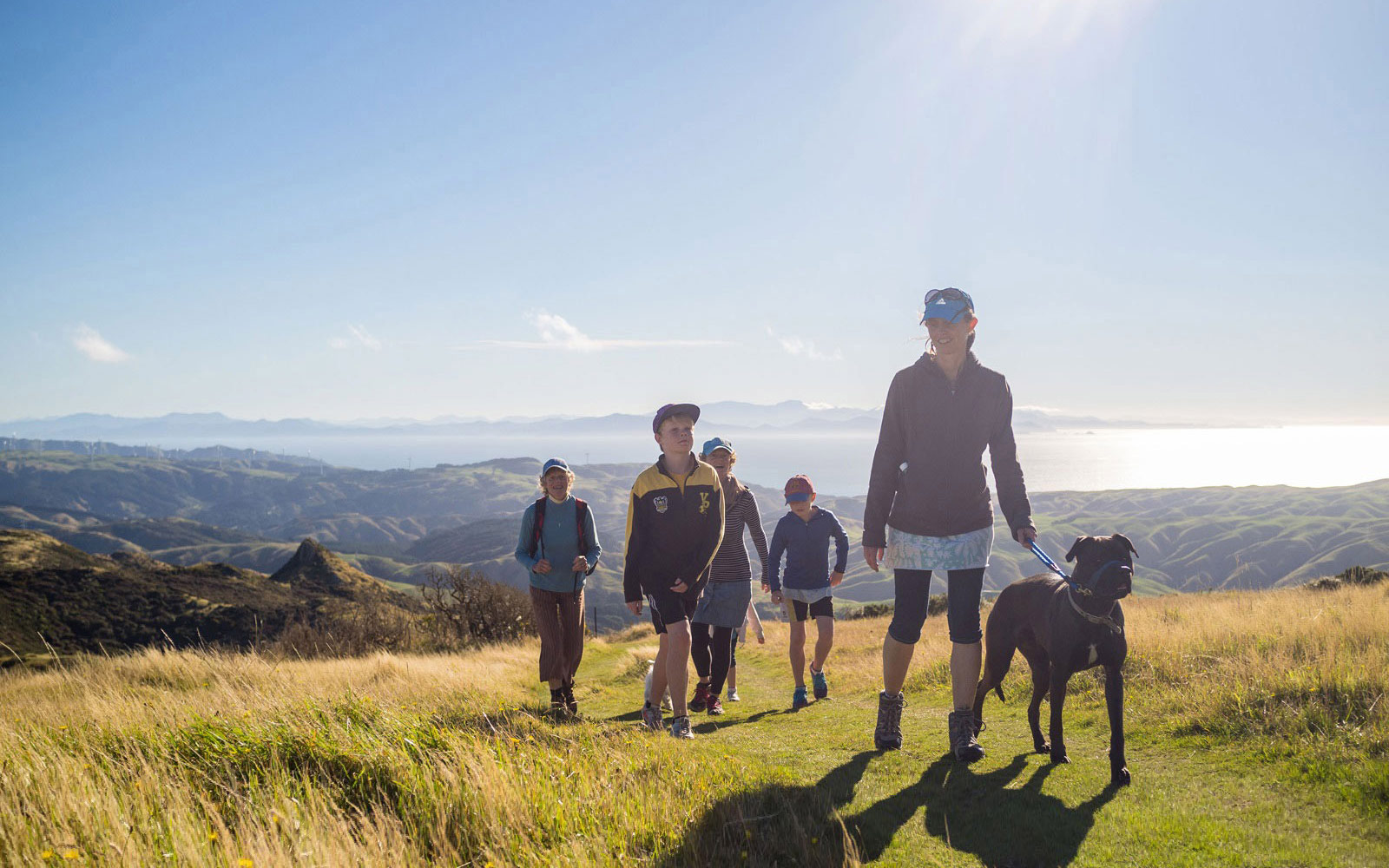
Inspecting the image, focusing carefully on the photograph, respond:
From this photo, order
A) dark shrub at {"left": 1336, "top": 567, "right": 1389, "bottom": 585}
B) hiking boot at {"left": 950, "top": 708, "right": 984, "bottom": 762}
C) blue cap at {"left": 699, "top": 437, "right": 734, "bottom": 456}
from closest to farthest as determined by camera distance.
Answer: hiking boot at {"left": 950, "top": 708, "right": 984, "bottom": 762} < blue cap at {"left": 699, "top": 437, "right": 734, "bottom": 456} < dark shrub at {"left": 1336, "top": 567, "right": 1389, "bottom": 585}

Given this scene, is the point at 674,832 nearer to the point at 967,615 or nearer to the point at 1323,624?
the point at 967,615

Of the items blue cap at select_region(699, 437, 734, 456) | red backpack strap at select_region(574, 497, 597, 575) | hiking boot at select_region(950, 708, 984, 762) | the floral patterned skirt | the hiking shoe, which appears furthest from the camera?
blue cap at select_region(699, 437, 734, 456)

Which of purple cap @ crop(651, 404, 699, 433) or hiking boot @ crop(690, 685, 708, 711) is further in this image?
hiking boot @ crop(690, 685, 708, 711)

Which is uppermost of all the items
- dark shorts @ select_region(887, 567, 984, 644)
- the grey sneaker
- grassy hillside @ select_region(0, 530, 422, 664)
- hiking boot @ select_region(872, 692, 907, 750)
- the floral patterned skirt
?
the floral patterned skirt

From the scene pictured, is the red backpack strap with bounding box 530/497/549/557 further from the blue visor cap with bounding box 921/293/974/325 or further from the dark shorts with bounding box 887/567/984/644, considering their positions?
the blue visor cap with bounding box 921/293/974/325

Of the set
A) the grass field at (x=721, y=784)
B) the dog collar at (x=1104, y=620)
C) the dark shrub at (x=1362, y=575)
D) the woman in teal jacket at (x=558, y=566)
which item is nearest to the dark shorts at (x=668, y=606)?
the grass field at (x=721, y=784)

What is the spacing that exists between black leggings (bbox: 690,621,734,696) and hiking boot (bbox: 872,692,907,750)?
8.79 ft

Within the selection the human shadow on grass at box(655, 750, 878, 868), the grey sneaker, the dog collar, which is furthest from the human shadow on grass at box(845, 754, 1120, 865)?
the grey sneaker

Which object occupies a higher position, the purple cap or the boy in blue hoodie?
the purple cap

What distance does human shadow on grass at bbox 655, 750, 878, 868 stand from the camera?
282 cm

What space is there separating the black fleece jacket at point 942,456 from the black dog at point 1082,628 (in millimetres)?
455

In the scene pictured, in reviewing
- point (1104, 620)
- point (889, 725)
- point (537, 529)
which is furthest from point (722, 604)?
Result: point (1104, 620)

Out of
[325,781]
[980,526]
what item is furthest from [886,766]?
[325,781]

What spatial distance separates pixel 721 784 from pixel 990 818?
4.22 feet
